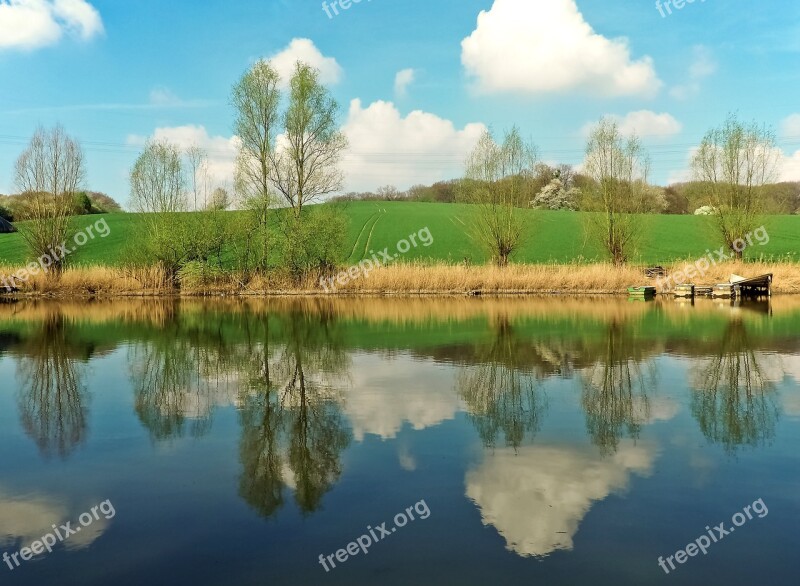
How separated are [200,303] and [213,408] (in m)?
25.0

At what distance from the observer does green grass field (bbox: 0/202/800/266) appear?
55.7 m

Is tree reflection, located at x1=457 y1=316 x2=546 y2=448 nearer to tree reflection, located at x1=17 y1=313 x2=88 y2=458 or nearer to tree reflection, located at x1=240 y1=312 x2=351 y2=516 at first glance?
tree reflection, located at x1=240 y1=312 x2=351 y2=516

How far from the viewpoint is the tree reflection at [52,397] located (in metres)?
8.62

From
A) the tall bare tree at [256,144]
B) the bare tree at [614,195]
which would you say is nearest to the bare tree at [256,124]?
the tall bare tree at [256,144]

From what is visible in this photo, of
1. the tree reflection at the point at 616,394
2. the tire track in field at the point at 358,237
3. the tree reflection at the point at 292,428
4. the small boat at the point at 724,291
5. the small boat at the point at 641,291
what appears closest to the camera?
the tree reflection at the point at 292,428

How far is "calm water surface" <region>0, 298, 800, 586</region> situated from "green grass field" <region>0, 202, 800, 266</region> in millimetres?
37408

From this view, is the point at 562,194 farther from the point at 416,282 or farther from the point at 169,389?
the point at 169,389

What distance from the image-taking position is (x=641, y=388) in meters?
11.0

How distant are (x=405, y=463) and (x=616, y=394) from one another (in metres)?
4.89

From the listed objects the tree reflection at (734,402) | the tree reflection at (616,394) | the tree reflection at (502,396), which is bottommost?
the tree reflection at (734,402)

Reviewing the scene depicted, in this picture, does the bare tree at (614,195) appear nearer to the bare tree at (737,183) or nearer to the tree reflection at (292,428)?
the bare tree at (737,183)

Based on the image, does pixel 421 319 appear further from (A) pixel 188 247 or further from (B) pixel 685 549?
(A) pixel 188 247

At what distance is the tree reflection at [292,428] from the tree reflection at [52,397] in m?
2.39

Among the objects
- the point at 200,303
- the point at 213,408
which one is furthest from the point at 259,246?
the point at 213,408
